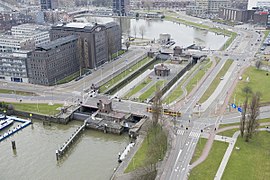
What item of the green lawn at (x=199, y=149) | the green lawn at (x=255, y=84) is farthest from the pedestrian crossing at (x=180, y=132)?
the green lawn at (x=255, y=84)

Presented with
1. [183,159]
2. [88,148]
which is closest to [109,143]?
[88,148]

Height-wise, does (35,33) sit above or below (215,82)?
above

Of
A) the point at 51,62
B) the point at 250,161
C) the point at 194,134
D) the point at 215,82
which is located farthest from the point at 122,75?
the point at 250,161

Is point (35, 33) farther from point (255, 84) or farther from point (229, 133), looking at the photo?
point (229, 133)

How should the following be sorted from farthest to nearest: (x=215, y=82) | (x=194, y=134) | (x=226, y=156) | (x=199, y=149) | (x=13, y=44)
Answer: (x=13, y=44) → (x=215, y=82) → (x=194, y=134) → (x=199, y=149) → (x=226, y=156)

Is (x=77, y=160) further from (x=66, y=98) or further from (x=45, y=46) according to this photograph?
Result: (x=45, y=46)

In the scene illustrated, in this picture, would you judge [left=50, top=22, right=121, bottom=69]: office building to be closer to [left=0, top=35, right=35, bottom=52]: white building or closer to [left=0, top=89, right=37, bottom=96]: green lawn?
[left=0, top=35, right=35, bottom=52]: white building
